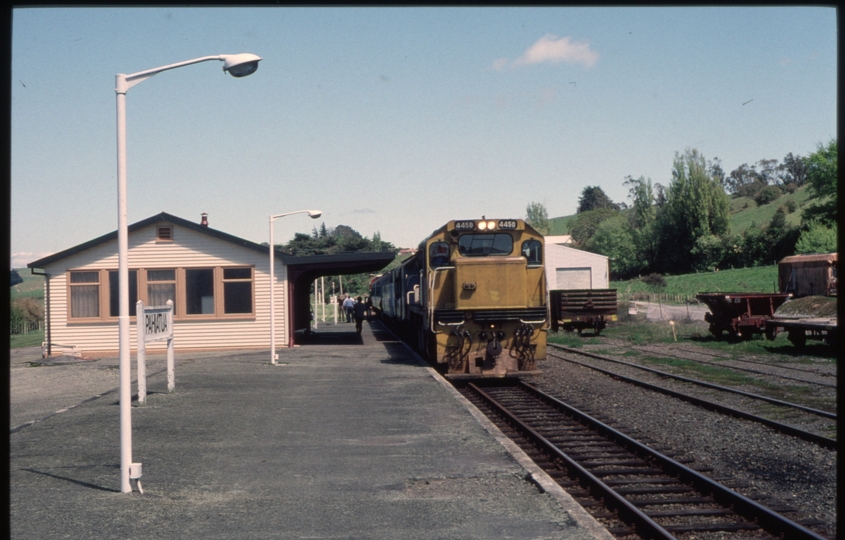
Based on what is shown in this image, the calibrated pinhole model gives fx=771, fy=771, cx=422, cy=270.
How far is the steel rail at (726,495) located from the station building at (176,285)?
16.4 meters

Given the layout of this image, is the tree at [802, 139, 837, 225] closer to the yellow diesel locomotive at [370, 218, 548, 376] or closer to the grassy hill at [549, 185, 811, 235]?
the grassy hill at [549, 185, 811, 235]

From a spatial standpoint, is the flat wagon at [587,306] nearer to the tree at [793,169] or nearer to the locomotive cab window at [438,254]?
the locomotive cab window at [438,254]

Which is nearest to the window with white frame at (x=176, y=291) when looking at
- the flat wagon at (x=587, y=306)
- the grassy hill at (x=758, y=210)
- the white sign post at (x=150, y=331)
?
the white sign post at (x=150, y=331)

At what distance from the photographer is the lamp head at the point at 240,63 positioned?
815 centimetres

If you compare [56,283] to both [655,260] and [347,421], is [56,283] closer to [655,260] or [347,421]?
[347,421]

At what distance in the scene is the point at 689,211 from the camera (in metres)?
81.1

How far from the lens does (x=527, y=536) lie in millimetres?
5508

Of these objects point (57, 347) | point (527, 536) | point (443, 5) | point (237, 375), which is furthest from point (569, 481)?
point (57, 347)

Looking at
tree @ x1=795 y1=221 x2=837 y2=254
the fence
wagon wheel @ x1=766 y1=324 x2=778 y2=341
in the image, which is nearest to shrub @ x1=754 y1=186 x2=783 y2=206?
tree @ x1=795 y1=221 x2=837 y2=254

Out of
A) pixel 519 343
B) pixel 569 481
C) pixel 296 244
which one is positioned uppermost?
pixel 296 244

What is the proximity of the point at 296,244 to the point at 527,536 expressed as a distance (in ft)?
241

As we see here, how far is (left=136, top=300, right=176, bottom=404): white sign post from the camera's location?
11334mm

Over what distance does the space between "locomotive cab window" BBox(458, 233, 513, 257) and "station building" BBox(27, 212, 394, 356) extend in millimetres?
9408

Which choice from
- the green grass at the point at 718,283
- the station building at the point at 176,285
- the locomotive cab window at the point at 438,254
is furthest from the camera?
the green grass at the point at 718,283
